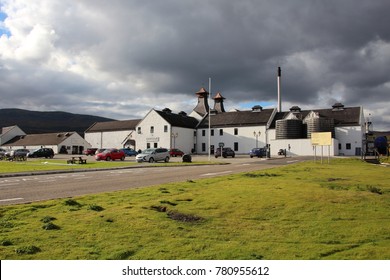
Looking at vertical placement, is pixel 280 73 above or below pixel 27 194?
above

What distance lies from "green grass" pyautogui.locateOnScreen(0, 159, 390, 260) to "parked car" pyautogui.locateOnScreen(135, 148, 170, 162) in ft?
103

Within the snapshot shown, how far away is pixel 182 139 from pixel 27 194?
7155 centimetres

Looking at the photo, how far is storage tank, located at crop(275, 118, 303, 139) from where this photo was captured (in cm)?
7284

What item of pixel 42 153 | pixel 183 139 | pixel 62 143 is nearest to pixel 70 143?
pixel 62 143

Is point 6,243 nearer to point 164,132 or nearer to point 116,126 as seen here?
Result: point 164,132

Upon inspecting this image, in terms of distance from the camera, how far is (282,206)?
991cm

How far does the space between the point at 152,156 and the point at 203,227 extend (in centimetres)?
3582

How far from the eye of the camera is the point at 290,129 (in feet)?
239

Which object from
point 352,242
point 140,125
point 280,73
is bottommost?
point 352,242

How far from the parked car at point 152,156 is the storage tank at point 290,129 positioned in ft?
117

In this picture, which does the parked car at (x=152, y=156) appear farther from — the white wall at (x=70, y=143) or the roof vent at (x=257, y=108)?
the white wall at (x=70, y=143)

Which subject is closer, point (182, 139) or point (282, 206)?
point (282, 206)
